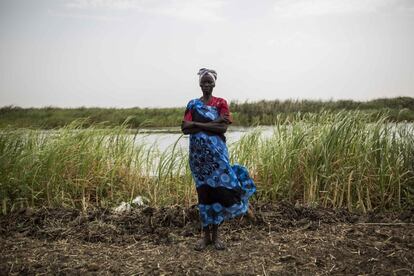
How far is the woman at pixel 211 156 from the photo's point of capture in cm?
368

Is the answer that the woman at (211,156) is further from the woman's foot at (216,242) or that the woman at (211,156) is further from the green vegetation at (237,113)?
the green vegetation at (237,113)

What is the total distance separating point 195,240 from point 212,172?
0.77 m

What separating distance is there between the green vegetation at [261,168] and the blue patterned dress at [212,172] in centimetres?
139

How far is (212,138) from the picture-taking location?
3.69 m

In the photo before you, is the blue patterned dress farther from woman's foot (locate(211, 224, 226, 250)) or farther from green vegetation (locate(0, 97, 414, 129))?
green vegetation (locate(0, 97, 414, 129))

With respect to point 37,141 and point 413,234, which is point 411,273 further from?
point 37,141

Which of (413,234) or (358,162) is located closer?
(413,234)

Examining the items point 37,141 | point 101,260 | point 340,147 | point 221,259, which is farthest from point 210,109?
point 37,141

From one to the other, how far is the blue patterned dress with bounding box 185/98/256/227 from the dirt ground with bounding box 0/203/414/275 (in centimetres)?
34

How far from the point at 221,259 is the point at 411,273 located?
1.34 meters

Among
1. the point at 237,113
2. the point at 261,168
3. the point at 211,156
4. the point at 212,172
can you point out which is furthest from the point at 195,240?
the point at 237,113

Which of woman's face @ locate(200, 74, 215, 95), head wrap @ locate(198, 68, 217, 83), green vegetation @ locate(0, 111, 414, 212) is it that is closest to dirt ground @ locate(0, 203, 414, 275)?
green vegetation @ locate(0, 111, 414, 212)

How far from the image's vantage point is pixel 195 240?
4129 mm

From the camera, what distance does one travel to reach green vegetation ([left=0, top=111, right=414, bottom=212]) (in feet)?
17.0
